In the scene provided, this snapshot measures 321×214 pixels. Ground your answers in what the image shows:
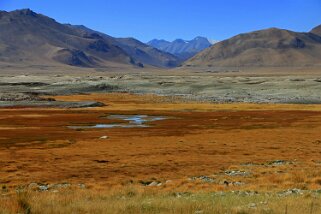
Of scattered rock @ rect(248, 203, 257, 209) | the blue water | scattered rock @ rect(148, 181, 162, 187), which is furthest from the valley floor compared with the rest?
the blue water

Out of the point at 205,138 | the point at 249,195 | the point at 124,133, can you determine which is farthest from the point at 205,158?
the point at 124,133

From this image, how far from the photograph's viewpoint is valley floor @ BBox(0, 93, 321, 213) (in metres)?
14.7

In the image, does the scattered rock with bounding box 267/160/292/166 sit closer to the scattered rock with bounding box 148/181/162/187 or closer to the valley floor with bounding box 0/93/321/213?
the valley floor with bounding box 0/93/321/213

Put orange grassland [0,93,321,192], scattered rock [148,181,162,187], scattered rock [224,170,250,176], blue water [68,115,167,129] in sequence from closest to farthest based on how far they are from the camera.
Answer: scattered rock [148,181,162,187] < orange grassland [0,93,321,192] < scattered rock [224,170,250,176] < blue water [68,115,167,129]

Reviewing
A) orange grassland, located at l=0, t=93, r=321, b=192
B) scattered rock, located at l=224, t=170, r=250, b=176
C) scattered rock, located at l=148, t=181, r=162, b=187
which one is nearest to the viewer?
scattered rock, located at l=148, t=181, r=162, b=187

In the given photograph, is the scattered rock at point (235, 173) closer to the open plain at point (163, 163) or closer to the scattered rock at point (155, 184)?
the open plain at point (163, 163)

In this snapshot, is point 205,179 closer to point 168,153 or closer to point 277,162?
point 277,162

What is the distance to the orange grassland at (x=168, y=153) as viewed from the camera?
25.2 m

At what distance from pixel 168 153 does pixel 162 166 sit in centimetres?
599

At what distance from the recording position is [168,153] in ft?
119

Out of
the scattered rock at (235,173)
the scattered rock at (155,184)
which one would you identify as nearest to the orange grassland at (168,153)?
the scattered rock at (235,173)

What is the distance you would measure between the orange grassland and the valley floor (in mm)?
64

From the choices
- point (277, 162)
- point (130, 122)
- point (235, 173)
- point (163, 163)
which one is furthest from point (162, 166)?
point (130, 122)

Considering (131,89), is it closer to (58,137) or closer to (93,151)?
(58,137)
